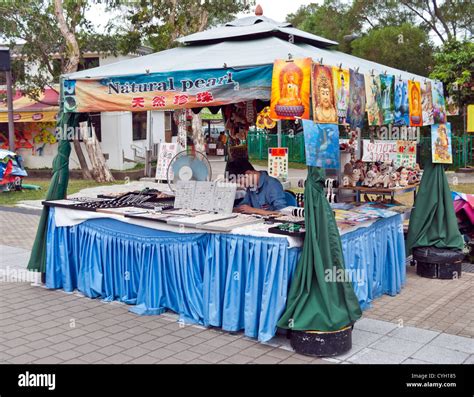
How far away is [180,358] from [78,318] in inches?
63.2

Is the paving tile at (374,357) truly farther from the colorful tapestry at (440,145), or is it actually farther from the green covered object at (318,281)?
the colorful tapestry at (440,145)

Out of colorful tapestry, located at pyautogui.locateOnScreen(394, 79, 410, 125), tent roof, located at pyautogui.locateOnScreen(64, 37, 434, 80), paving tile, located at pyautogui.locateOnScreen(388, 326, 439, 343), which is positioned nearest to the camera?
paving tile, located at pyautogui.locateOnScreen(388, 326, 439, 343)

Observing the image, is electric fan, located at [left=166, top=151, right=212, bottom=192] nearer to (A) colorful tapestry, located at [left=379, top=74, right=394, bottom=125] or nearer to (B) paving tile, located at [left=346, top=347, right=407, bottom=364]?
(A) colorful tapestry, located at [left=379, top=74, right=394, bottom=125]

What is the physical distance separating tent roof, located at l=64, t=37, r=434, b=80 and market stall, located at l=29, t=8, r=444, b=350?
2 cm

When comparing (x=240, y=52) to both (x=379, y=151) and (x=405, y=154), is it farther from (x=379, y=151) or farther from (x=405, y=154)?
(x=405, y=154)

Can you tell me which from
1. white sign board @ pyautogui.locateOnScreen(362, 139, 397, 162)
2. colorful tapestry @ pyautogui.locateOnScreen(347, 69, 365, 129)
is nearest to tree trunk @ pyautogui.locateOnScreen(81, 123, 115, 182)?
white sign board @ pyautogui.locateOnScreen(362, 139, 397, 162)

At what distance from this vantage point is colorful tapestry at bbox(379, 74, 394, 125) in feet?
20.7

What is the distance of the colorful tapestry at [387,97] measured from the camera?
20.7 feet

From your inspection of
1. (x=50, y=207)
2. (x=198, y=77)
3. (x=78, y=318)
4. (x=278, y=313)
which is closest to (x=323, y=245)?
(x=278, y=313)

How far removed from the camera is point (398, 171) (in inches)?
328

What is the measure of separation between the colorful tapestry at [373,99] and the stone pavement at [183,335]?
2.08 meters

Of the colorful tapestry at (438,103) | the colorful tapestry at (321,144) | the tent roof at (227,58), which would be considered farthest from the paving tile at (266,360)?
the colorful tapestry at (438,103)

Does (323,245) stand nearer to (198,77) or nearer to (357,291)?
(357,291)

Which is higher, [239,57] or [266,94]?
[239,57]
